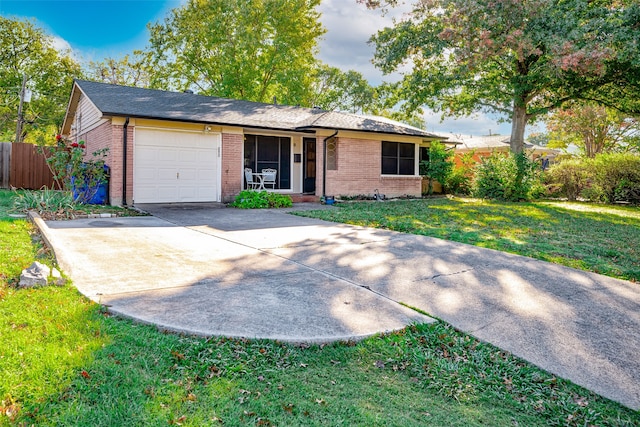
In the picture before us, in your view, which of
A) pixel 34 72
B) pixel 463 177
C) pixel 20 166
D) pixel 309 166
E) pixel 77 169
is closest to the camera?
pixel 77 169

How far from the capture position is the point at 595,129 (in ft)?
97.3

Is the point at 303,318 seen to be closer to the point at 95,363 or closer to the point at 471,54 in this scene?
the point at 95,363

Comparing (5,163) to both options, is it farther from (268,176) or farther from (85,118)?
(268,176)

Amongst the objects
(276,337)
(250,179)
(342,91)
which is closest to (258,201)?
(250,179)

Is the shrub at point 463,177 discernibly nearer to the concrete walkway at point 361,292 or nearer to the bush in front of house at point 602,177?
the bush in front of house at point 602,177

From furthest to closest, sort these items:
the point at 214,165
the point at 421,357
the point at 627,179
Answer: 1. the point at 627,179
2. the point at 214,165
3. the point at 421,357

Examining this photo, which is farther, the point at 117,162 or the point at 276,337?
the point at 117,162

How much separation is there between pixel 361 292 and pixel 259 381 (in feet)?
6.24

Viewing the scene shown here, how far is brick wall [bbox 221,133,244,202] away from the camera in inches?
534

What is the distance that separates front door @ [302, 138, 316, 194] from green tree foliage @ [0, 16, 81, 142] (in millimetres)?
19926

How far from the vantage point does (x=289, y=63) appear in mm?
26469

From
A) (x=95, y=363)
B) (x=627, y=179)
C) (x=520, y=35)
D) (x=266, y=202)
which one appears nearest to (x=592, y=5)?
(x=520, y=35)

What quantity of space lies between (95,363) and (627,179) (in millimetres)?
19157

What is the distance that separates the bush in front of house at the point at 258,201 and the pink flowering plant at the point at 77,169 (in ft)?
11.9
